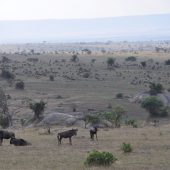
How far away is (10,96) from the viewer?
225 feet

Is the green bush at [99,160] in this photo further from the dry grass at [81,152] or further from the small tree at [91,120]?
the small tree at [91,120]

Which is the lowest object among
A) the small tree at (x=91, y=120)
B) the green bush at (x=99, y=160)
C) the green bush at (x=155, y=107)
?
the green bush at (x=155, y=107)

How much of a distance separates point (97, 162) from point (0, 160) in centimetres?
438

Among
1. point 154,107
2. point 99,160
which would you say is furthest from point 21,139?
point 154,107

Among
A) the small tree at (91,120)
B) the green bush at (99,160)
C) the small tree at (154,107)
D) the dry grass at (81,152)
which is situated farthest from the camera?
the small tree at (154,107)

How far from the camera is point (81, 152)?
969 inches

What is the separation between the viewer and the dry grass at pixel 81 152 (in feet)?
68.0

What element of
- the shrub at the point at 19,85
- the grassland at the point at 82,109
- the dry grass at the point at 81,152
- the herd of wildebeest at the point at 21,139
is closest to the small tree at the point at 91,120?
the grassland at the point at 82,109

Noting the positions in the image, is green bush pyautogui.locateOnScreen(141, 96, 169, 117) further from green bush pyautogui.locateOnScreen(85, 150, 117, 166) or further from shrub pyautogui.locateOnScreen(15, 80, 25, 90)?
green bush pyautogui.locateOnScreen(85, 150, 117, 166)

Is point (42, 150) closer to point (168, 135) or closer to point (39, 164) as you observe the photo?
point (39, 164)

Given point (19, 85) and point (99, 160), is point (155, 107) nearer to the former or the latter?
point (19, 85)

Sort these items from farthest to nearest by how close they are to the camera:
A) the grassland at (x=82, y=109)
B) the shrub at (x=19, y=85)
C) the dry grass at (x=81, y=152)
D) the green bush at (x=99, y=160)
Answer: the shrub at (x=19, y=85), the grassland at (x=82, y=109), the dry grass at (x=81, y=152), the green bush at (x=99, y=160)

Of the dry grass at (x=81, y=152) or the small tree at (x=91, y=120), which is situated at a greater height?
the dry grass at (x=81, y=152)

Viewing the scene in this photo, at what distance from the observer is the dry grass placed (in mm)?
20734
